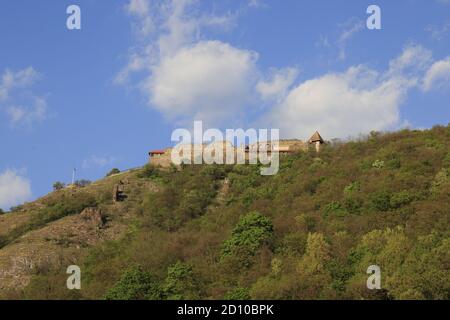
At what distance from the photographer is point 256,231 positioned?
48.8 metres

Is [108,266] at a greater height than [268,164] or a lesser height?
lesser

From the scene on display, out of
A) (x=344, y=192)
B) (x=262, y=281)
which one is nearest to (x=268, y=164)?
(x=344, y=192)

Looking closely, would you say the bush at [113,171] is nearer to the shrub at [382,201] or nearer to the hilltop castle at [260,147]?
the hilltop castle at [260,147]

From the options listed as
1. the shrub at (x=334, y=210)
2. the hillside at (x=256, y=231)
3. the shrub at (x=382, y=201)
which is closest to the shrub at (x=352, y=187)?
the hillside at (x=256, y=231)

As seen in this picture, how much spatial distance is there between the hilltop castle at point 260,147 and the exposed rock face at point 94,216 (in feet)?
56.4

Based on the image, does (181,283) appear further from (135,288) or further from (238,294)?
(238,294)

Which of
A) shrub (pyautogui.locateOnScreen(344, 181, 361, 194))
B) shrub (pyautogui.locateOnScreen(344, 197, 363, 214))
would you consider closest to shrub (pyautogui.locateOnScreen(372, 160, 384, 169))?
shrub (pyautogui.locateOnScreen(344, 181, 361, 194))

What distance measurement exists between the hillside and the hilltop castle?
342cm

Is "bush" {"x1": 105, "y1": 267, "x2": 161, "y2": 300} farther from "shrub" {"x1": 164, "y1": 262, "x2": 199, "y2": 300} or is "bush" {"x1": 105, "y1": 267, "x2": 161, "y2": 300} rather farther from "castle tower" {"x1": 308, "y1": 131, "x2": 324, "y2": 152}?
"castle tower" {"x1": 308, "y1": 131, "x2": 324, "y2": 152}

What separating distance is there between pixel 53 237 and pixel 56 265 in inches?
240

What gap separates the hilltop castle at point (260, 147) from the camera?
79.1m

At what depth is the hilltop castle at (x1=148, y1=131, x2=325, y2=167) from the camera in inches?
3113
